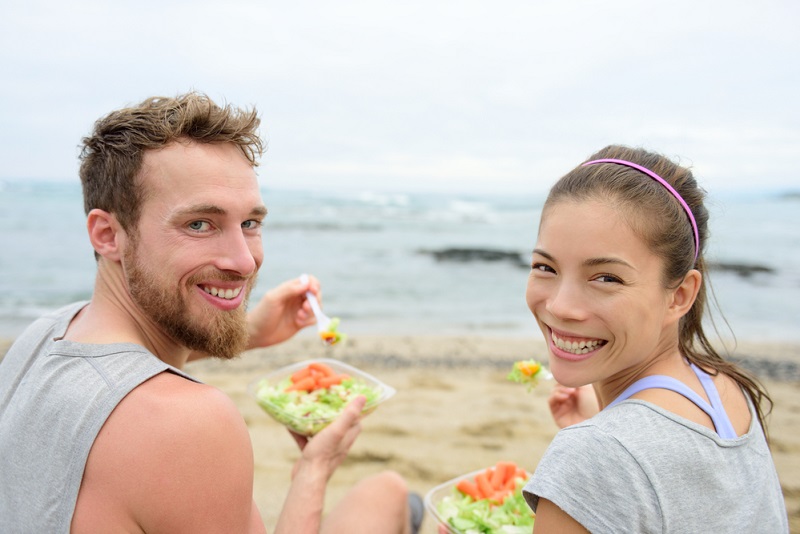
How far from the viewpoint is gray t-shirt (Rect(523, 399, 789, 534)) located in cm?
172

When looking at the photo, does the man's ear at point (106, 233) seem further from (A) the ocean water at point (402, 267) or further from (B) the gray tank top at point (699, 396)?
(A) the ocean water at point (402, 267)

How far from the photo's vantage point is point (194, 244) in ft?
7.84

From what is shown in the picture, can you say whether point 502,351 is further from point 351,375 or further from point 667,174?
point 667,174

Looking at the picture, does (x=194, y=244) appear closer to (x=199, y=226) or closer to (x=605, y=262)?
(x=199, y=226)

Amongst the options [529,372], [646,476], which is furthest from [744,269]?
[646,476]

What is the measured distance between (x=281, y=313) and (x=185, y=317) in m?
1.32

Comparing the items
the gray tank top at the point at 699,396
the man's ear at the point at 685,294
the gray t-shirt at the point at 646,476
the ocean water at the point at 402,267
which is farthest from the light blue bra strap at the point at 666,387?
the ocean water at the point at 402,267

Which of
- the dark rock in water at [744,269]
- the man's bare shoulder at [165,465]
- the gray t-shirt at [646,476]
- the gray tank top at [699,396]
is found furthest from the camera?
the dark rock in water at [744,269]

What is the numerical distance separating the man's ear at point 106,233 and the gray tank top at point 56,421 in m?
0.42

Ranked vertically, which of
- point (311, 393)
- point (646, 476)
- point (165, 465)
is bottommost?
point (311, 393)

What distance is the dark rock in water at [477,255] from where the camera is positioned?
19.2 meters

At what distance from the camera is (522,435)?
5727 mm

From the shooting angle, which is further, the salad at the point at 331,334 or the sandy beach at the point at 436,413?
the sandy beach at the point at 436,413

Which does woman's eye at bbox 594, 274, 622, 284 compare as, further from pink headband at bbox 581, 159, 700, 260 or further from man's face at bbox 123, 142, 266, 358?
man's face at bbox 123, 142, 266, 358
